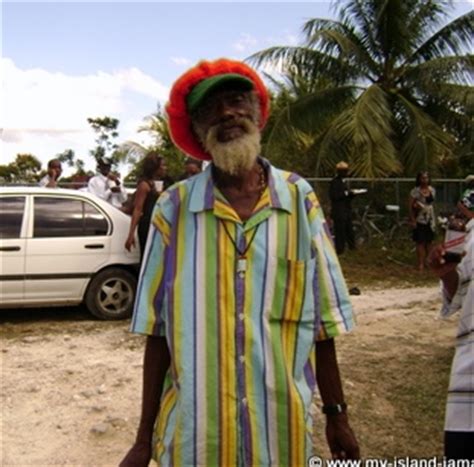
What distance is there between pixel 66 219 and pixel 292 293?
5.67m

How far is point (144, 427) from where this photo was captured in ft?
6.72

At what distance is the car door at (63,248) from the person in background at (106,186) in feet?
6.70

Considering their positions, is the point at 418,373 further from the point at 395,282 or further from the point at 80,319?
the point at 395,282

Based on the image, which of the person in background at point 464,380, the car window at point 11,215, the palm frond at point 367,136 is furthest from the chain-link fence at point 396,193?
the person in background at point 464,380

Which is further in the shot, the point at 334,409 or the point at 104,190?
the point at 104,190

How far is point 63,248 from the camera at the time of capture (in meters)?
7.17

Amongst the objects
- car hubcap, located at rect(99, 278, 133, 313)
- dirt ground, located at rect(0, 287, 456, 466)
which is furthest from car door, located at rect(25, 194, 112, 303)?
dirt ground, located at rect(0, 287, 456, 466)

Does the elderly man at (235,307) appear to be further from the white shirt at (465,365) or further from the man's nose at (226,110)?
the white shirt at (465,365)

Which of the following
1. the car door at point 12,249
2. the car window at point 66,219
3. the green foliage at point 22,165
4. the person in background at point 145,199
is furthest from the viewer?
the green foliage at point 22,165

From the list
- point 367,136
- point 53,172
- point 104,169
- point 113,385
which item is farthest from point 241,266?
point 367,136

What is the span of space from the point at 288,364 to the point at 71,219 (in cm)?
571

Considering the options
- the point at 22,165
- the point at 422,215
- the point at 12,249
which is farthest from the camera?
the point at 22,165

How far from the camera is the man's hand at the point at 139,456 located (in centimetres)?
202

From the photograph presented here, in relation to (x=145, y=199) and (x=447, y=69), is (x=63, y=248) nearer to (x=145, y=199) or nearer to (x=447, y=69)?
(x=145, y=199)
